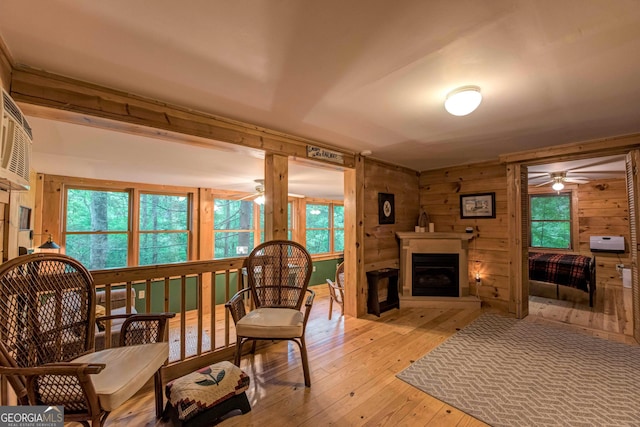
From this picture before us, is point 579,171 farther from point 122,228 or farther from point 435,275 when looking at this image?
point 122,228

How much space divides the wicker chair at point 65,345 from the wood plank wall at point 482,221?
4.27 meters

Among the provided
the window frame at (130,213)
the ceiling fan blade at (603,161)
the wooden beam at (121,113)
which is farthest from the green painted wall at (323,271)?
the ceiling fan blade at (603,161)

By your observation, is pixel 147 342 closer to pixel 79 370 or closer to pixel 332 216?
pixel 79 370

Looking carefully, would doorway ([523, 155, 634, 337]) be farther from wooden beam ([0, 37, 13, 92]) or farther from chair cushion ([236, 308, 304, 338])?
wooden beam ([0, 37, 13, 92])

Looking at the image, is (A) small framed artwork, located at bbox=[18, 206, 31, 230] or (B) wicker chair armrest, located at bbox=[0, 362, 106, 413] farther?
(A) small framed artwork, located at bbox=[18, 206, 31, 230]

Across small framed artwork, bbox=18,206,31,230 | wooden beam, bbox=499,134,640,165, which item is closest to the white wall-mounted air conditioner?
small framed artwork, bbox=18,206,31,230

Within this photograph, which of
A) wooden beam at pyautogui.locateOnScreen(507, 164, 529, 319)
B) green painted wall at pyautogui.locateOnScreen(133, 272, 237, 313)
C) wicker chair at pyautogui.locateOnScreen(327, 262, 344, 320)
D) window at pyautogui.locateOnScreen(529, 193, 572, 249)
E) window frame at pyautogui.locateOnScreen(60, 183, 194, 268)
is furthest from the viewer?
window at pyautogui.locateOnScreen(529, 193, 572, 249)

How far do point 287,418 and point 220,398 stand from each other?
1.50ft

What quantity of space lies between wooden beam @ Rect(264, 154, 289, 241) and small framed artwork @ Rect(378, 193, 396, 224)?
1.83 m

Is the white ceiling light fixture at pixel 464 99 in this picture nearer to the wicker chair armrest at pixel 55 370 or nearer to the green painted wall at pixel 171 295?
the wicker chair armrest at pixel 55 370

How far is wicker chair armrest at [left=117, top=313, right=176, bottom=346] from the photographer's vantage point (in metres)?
1.65

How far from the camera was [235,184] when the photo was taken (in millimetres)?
5359

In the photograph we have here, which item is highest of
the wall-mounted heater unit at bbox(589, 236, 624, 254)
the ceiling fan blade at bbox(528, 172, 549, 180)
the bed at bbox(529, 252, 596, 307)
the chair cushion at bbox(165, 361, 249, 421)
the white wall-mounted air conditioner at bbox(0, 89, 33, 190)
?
the ceiling fan blade at bbox(528, 172, 549, 180)

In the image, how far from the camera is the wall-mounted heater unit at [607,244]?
4895mm
